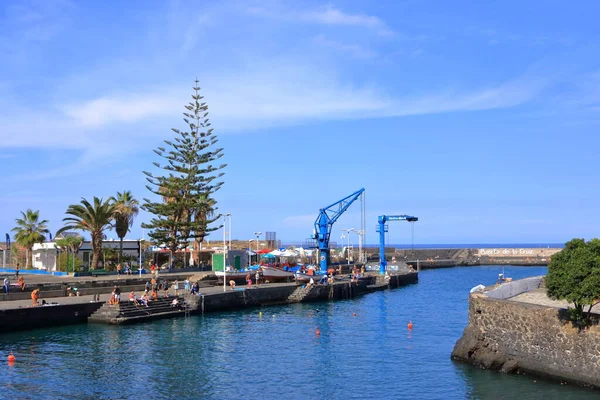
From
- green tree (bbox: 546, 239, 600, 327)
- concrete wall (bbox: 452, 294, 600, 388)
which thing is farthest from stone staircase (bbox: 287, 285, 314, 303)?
green tree (bbox: 546, 239, 600, 327)

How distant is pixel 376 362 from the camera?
27.4 m

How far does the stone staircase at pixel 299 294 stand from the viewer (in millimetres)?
52375

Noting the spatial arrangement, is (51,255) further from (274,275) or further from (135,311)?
(135,311)

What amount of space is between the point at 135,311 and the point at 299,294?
17.9 m

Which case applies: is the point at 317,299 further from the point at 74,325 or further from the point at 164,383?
the point at 164,383

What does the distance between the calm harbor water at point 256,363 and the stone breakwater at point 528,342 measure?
1.80 ft

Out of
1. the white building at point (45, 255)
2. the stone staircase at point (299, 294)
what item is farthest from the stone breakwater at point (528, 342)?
the white building at point (45, 255)

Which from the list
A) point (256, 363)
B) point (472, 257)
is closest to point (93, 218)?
point (256, 363)

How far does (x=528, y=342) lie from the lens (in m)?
23.0

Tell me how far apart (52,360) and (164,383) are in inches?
263

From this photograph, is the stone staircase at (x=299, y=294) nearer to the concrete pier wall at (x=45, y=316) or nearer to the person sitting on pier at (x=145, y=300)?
the person sitting on pier at (x=145, y=300)

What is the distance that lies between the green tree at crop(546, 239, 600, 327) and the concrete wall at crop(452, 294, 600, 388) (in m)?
0.75

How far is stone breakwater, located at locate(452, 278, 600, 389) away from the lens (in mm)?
20594

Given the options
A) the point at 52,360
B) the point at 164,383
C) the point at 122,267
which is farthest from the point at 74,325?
the point at 122,267
